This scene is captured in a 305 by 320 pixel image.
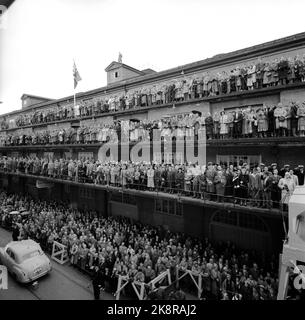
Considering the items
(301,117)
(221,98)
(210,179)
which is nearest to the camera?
(301,117)

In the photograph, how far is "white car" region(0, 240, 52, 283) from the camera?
12.2 m

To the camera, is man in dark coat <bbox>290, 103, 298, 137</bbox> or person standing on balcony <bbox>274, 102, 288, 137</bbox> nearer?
man in dark coat <bbox>290, 103, 298, 137</bbox>

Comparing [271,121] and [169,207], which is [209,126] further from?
[169,207]

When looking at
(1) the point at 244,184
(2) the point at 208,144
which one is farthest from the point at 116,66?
(1) the point at 244,184

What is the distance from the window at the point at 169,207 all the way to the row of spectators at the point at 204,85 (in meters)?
6.62

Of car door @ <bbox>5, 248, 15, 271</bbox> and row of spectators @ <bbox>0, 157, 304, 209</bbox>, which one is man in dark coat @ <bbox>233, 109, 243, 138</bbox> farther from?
car door @ <bbox>5, 248, 15, 271</bbox>

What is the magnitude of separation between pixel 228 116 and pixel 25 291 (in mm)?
12670

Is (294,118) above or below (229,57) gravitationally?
below

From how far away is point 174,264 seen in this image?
11.5 metres

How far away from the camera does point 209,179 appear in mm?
11984

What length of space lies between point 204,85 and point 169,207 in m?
7.89

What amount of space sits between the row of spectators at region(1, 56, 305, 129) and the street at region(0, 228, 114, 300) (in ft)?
38.3

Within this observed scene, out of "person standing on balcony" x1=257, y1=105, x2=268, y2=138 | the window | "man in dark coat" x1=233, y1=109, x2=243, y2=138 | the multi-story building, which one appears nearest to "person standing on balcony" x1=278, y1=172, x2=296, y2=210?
the multi-story building

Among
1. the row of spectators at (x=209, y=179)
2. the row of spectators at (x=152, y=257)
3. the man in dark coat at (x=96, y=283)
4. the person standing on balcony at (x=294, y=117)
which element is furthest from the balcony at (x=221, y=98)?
the man in dark coat at (x=96, y=283)
